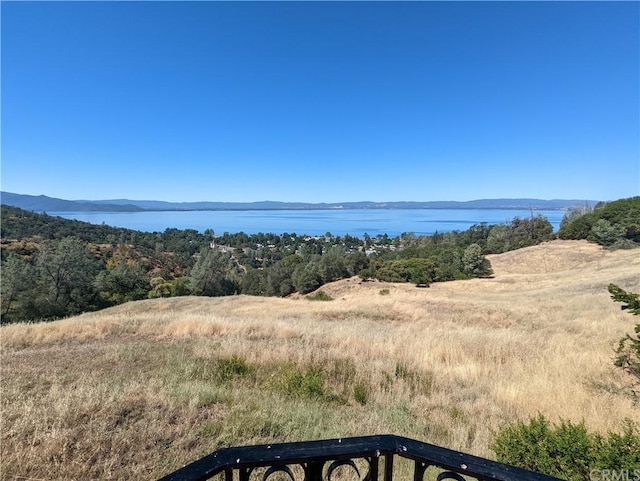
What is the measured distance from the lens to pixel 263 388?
541 cm

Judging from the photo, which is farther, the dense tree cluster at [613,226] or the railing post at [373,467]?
the dense tree cluster at [613,226]

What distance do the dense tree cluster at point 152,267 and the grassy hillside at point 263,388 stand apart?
105ft

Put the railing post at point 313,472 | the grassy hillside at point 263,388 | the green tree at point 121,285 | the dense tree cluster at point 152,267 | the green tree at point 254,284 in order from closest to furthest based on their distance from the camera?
the railing post at point 313,472 < the grassy hillside at point 263,388 < the dense tree cluster at point 152,267 < the green tree at point 121,285 < the green tree at point 254,284

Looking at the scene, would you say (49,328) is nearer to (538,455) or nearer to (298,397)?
(298,397)

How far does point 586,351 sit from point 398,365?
459cm

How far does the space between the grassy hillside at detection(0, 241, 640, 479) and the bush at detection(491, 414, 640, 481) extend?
24.9 inches

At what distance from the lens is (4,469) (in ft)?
9.65

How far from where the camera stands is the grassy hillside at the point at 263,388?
350 cm

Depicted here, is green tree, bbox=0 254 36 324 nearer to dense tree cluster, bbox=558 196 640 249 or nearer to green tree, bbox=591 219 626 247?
dense tree cluster, bbox=558 196 640 249

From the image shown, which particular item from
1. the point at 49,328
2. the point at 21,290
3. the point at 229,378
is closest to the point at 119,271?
the point at 21,290

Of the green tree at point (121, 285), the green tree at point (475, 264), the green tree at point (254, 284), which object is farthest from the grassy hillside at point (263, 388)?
the green tree at point (254, 284)

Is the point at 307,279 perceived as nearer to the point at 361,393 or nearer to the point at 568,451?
the point at 361,393

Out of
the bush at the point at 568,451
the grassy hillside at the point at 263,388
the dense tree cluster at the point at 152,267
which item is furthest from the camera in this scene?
the dense tree cluster at the point at 152,267

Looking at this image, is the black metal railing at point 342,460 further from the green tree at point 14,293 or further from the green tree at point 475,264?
the green tree at point 475,264
